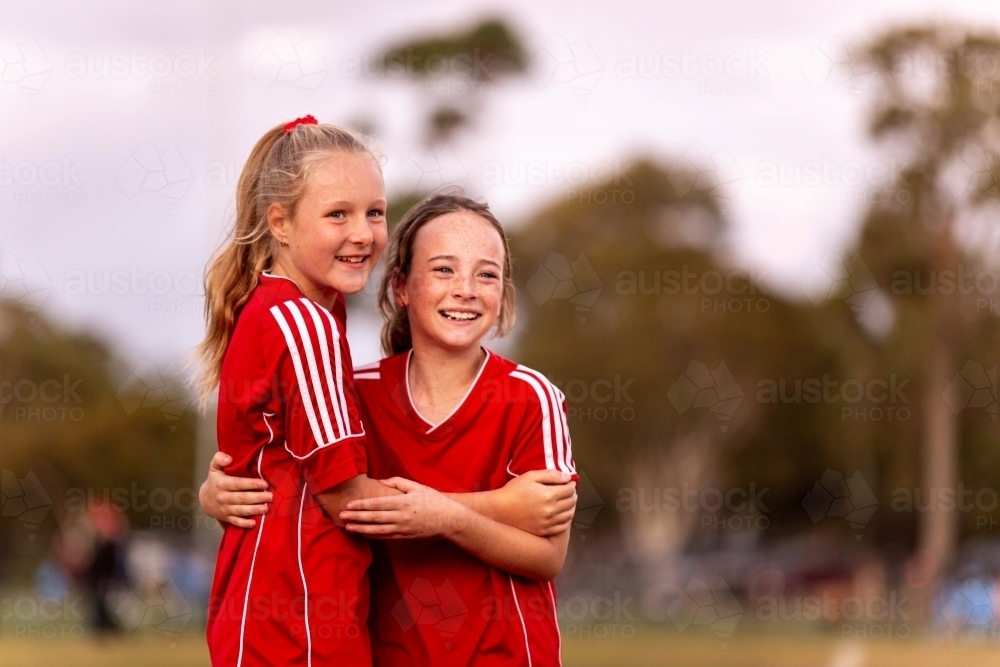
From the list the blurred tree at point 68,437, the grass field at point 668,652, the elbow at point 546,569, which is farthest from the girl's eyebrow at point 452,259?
the blurred tree at point 68,437

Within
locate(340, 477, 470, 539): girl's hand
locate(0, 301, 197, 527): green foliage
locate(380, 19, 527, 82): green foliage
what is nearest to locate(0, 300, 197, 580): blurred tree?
locate(0, 301, 197, 527): green foliage

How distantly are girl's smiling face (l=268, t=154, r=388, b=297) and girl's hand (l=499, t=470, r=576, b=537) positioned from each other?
715 millimetres

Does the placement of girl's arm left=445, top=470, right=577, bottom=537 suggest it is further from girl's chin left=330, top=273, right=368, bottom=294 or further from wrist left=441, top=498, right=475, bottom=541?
girl's chin left=330, top=273, right=368, bottom=294

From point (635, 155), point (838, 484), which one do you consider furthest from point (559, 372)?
point (838, 484)

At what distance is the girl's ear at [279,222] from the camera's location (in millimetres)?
3611

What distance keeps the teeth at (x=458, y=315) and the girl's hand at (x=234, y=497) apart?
2.43ft

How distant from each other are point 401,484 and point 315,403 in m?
0.35

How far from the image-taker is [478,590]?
3.58 meters

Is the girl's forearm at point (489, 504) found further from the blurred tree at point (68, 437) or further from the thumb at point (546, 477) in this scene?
the blurred tree at point (68, 437)

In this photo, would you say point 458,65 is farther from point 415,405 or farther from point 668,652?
point 415,405

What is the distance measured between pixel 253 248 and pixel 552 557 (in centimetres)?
124

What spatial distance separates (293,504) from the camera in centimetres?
335

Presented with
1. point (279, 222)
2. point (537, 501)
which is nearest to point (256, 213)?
point (279, 222)

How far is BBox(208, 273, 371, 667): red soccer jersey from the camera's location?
3.26m
